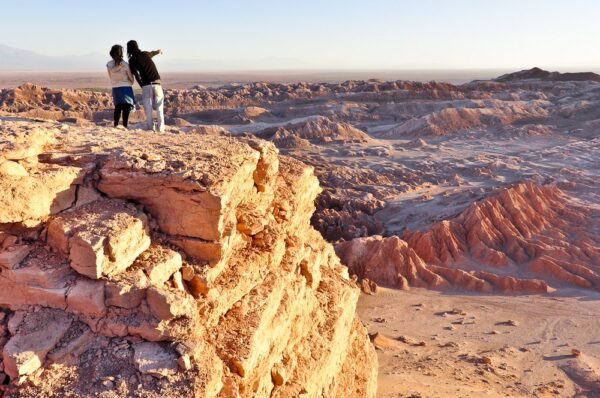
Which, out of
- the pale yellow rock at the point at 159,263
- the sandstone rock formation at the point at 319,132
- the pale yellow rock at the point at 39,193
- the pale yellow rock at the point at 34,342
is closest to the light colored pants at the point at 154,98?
the pale yellow rock at the point at 39,193

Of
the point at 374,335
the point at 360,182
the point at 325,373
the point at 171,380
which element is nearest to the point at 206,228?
the point at 171,380

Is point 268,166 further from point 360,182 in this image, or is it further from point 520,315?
point 360,182

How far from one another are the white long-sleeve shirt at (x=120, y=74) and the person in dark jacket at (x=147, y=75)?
2.4 inches

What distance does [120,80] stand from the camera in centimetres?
643

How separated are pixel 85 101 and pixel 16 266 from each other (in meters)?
32.0

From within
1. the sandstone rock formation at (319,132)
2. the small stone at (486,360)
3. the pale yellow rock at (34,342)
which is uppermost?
the pale yellow rock at (34,342)

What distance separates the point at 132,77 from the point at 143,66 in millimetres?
243

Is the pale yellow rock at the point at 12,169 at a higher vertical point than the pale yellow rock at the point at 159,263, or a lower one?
higher

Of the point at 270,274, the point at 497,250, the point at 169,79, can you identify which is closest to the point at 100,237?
the point at 270,274

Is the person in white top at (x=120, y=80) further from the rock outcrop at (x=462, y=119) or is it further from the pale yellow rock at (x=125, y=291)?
the rock outcrop at (x=462, y=119)

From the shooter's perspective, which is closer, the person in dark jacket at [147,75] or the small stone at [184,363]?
the small stone at [184,363]

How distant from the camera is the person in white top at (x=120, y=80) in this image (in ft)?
20.5

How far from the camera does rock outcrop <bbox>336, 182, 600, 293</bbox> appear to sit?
14.1 metres

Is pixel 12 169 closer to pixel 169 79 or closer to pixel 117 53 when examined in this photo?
pixel 117 53
